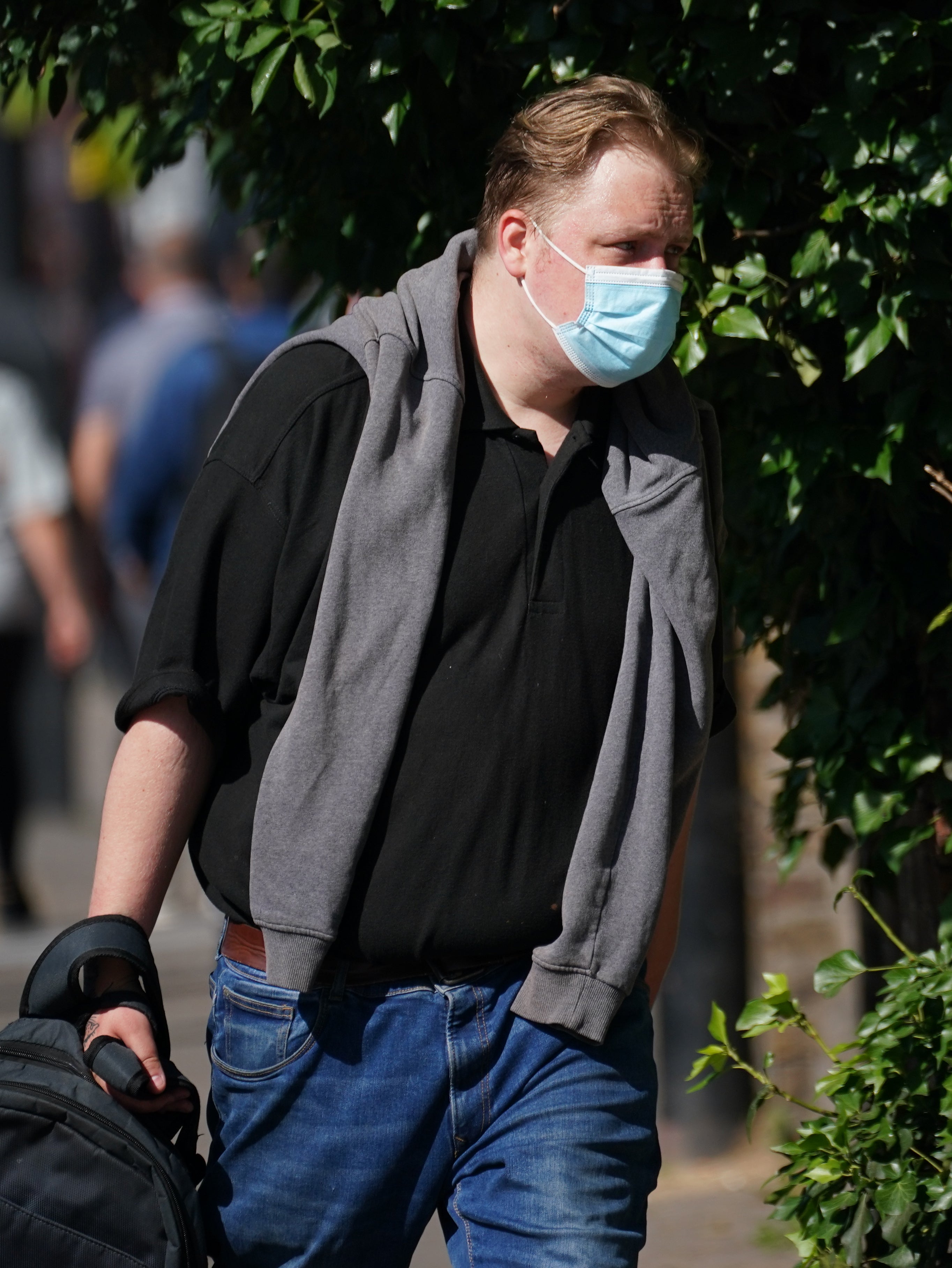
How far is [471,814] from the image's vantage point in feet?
6.48

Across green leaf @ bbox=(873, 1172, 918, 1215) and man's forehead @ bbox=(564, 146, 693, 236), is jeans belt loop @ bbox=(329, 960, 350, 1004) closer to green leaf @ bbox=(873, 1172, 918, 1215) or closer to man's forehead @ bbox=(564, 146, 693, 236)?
green leaf @ bbox=(873, 1172, 918, 1215)

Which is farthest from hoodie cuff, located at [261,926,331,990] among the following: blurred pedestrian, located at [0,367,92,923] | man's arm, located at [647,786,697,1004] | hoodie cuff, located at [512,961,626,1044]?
blurred pedestrian, located at [0,367,92,923]

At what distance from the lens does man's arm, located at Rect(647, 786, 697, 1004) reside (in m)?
2.25

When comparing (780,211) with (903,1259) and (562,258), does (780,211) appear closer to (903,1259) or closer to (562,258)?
(562,258)

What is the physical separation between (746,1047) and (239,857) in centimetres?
298

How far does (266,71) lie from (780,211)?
760mm

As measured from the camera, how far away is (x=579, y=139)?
78.5 inches

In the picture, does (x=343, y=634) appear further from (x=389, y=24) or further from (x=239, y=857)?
(x=389, y=24)

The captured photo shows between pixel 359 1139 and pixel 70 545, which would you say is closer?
pixel 359 1139

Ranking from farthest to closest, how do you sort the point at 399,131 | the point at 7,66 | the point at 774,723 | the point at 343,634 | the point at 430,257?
the point at 774,723 < the point at 430,257 < the point at 7,66 < the point at 399,131 < the point at 343,634

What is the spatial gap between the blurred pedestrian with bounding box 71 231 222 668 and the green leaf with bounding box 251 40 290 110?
5.73m

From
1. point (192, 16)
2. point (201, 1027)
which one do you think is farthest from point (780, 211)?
point (201, 1027)

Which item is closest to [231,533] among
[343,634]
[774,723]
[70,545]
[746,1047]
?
[343,634]

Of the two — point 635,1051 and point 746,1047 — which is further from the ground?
point 635,1051
